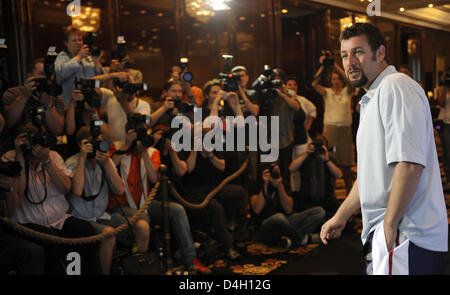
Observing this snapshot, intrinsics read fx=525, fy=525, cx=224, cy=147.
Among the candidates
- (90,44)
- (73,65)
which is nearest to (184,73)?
(90,44)

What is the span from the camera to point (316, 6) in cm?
636

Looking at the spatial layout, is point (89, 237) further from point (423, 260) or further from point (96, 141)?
point (423, 260)

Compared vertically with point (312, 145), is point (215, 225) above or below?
below

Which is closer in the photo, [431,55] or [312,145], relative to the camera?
[312,145]

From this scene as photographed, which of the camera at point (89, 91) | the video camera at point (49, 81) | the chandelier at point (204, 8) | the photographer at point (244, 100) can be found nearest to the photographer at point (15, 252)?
the video camera at point (49, 81)

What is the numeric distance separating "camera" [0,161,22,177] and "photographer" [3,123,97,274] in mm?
91

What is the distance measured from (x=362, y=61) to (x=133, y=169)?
6.74 ft

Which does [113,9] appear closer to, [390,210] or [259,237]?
[259,237]

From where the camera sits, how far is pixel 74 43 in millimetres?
3408

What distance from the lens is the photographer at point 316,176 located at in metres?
4.21

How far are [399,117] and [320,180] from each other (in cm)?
282

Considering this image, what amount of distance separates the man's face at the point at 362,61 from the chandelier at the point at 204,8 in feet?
11.4

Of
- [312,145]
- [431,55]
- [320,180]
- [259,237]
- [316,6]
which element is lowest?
[259,237]
